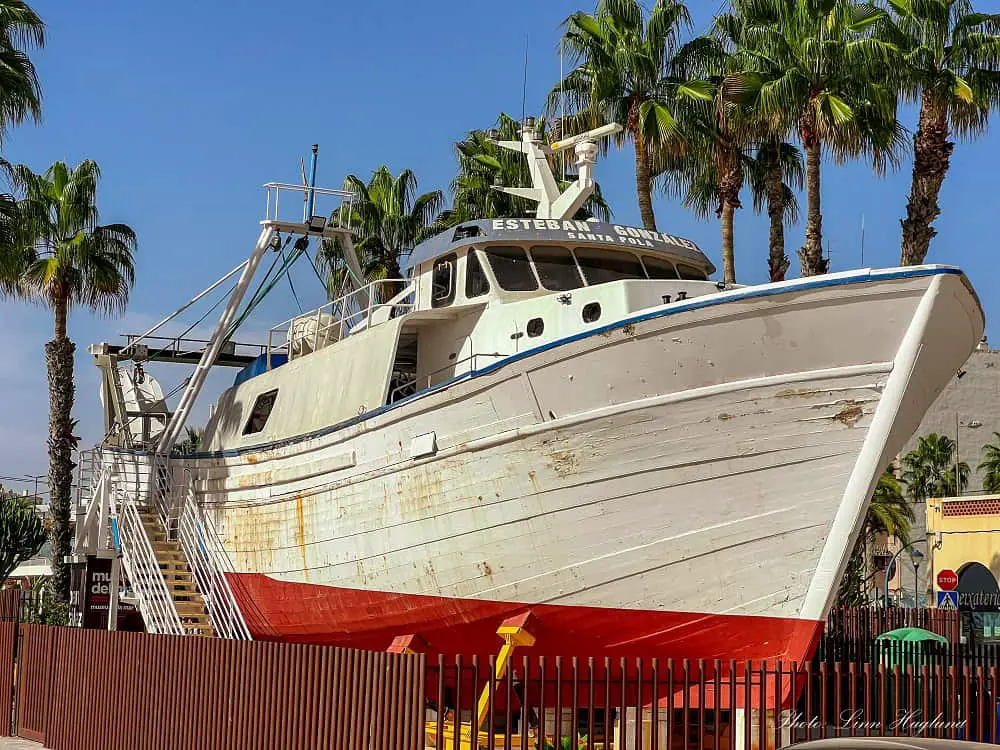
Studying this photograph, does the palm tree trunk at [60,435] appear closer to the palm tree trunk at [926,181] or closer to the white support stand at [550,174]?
the white support stand at [550,174]

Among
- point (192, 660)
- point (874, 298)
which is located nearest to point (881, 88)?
point (874, 298)

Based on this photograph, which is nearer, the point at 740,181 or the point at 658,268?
the point at 658,268

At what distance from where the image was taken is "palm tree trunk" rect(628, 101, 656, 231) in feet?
88.3

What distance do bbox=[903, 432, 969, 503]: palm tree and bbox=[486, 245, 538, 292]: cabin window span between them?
1920 inches

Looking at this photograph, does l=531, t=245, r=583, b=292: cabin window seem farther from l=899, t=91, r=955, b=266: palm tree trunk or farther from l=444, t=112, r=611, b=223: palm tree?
l=444, t=112, r=611, b=223: palm tree

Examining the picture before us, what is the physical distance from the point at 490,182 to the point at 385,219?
307 cm

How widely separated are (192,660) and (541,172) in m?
9.47

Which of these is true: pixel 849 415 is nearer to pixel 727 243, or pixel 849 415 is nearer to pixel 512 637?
pixel 512 637

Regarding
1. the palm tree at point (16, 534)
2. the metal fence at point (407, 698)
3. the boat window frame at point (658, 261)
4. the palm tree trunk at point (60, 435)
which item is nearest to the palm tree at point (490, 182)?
the palm tree trunk at point (60, 435)

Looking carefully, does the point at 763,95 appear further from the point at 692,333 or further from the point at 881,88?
the point at 692,333

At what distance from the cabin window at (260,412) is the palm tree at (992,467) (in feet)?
146

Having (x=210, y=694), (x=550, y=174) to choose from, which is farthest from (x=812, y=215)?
(x=210, y=694)

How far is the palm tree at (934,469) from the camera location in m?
60.9

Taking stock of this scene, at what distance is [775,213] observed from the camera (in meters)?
26.1
